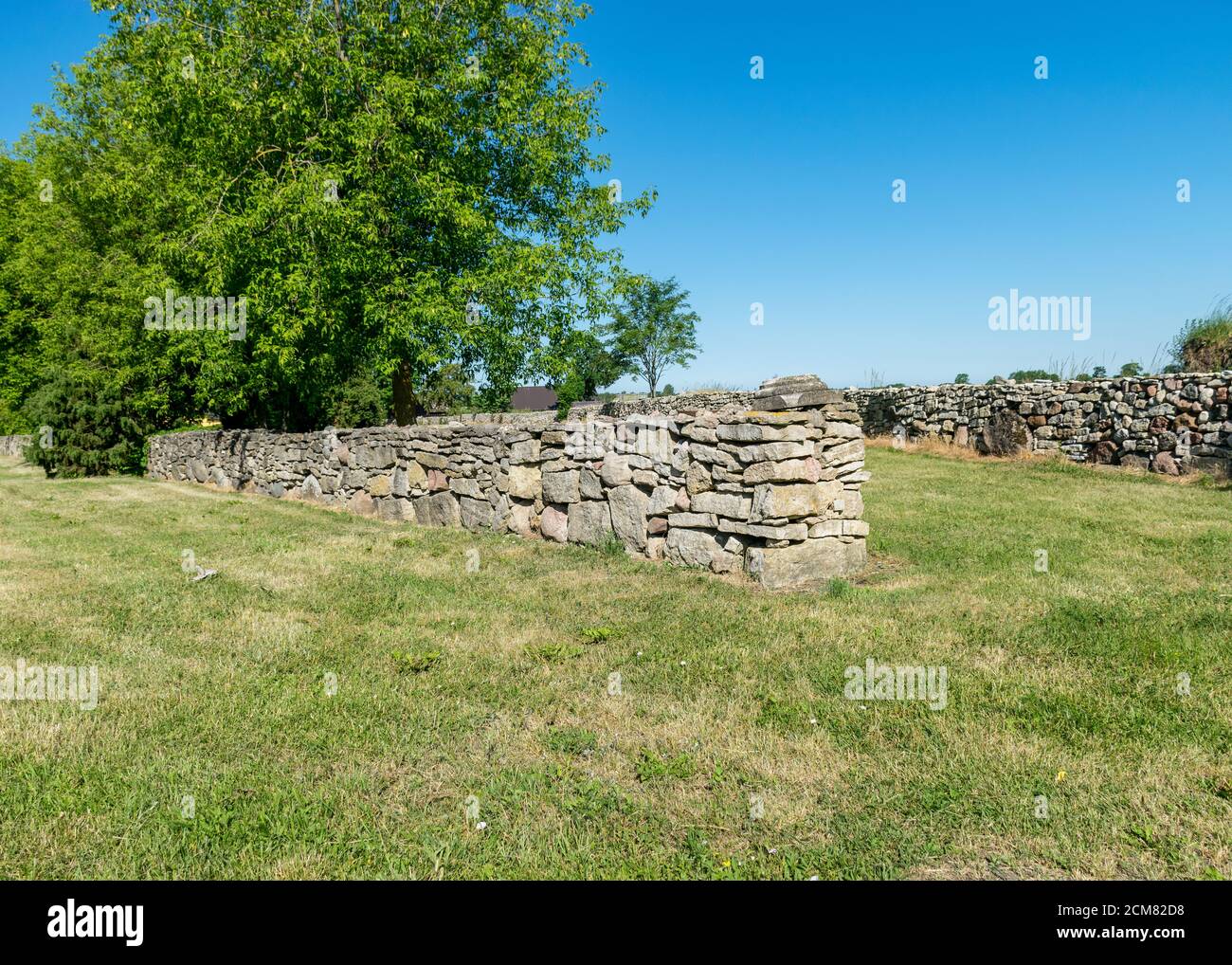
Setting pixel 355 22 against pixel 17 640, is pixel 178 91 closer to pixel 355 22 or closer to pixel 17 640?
pixel 355 22

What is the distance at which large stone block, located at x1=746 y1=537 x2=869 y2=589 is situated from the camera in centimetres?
676

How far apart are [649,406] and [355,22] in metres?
15.0

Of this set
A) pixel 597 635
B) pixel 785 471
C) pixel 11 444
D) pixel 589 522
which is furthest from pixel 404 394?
pixel 11 444

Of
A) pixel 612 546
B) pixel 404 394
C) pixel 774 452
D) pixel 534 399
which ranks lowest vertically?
pixel 612 546

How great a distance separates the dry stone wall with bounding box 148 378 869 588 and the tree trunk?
14.1ft

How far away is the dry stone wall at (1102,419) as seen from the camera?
12.4 metres

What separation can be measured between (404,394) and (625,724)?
46.3ft

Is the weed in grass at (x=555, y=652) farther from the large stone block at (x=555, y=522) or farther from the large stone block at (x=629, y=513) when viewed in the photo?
the large stone block at (x=555, y=522)

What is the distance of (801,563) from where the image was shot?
6.87 meters

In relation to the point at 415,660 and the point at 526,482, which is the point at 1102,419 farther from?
the point at 415,660

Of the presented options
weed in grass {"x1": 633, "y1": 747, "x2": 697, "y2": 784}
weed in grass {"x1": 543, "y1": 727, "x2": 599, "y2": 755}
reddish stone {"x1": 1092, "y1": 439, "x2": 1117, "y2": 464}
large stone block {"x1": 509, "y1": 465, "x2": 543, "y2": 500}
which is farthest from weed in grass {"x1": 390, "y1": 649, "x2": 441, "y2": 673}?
reddish stone {"x1": 1092, "y1": 439, "x2": 1117, "y2": 464}

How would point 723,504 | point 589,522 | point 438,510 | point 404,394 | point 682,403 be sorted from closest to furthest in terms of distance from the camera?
point 723,504 → point 589,522 → point 438,510 → point 404,394 → point 682,403

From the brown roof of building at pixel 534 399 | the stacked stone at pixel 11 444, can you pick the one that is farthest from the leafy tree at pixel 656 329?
the stacked stone at pixel 11 444

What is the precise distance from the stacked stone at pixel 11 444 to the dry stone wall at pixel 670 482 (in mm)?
29824
